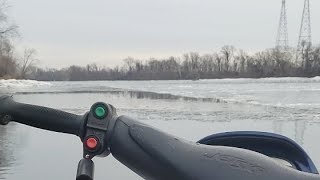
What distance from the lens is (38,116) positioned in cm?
140

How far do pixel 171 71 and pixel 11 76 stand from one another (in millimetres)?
66123

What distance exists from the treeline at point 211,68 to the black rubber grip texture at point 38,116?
334ft

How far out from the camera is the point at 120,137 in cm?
126

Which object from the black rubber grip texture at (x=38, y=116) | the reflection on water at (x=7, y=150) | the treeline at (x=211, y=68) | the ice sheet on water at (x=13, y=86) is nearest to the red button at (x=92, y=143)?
the black rubber grip texture at (x=38, y=116)

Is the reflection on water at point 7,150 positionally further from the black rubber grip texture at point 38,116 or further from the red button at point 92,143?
the red button at point 92,143

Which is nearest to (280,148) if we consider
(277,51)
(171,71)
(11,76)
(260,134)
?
(260,134)

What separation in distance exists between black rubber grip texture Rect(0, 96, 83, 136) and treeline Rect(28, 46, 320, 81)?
102 meters

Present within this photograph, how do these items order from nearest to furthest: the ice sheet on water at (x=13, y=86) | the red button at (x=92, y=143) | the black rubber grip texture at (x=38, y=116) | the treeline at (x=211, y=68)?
the red button at (x=92, y=143) < the black rubber grip texture at (x=38, y=116) < the ice sheet on water at (x=13, y=86) < the treeline at (x=211, y=68)

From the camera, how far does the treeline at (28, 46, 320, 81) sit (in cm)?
10369

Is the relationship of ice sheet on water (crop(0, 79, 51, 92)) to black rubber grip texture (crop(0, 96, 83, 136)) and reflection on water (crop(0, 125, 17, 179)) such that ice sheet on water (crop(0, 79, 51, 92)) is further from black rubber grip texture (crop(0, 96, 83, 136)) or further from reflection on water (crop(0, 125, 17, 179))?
black rubber grip texture (crop(0, 96, 83, 136))

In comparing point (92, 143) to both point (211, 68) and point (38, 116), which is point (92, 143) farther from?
point (211, 68)

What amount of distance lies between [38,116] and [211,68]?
128 metres

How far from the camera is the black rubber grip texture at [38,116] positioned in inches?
54.2

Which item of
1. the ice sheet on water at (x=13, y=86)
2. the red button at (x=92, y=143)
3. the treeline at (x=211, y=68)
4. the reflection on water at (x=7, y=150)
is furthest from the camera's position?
the treeline at (x=211, y=68)
